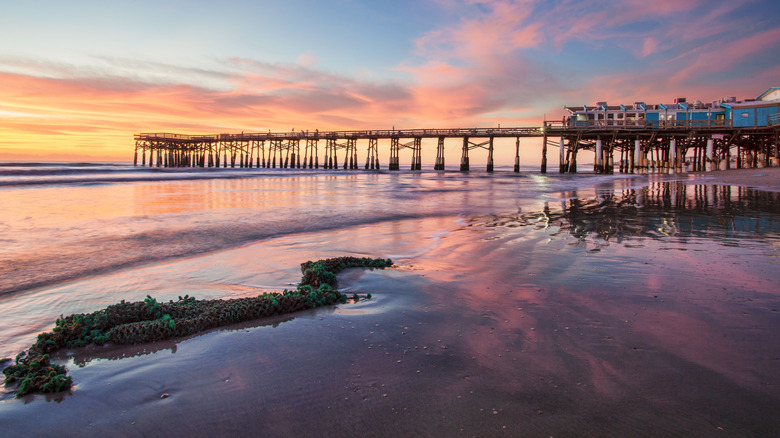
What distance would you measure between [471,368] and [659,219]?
36.6 ft

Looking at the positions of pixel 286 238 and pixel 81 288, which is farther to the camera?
pixel 286 238

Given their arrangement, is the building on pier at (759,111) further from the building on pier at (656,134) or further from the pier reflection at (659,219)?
the pier reflection at (659,219)

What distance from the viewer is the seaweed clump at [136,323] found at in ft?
10.2

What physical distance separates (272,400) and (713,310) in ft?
14.6

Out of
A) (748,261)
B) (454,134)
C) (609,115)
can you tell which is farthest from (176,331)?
(609,115)

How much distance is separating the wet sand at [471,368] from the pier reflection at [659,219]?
3.94 metres

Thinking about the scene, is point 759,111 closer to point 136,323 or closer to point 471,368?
point 471,368

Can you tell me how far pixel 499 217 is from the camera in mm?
13281

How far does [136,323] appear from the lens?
4.00 meters

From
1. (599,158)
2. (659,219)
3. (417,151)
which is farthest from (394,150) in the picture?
(659,219)

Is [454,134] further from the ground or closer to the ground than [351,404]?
further from the ground

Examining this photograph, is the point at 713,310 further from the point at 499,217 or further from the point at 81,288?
the point at 499,217

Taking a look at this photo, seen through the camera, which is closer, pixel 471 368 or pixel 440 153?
pixel 471 368

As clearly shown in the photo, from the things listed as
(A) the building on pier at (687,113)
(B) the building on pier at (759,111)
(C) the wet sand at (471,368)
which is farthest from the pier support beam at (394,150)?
(C) the wet sand at (471,368)
